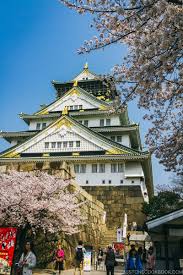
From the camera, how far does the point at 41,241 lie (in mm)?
14641

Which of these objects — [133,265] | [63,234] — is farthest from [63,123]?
[133,265]

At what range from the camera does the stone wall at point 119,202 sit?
96.1 ft

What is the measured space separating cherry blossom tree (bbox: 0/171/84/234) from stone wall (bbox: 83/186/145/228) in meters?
15.4

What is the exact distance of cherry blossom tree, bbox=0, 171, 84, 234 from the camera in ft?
42.2

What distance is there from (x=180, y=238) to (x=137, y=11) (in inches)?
294

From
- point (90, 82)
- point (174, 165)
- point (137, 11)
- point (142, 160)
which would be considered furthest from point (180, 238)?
point (90, 82)

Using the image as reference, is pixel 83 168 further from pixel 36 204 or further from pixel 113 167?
pixel 36 204

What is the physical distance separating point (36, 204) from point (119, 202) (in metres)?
17.9

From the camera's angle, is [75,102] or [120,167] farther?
[75,102]

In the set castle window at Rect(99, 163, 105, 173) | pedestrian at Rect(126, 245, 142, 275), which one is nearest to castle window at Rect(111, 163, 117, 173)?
castle window at Rect(99, 163, 105, 173)

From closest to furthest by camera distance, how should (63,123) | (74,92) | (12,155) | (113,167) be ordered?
(113,167), (12,155), (63,123), (74,92)

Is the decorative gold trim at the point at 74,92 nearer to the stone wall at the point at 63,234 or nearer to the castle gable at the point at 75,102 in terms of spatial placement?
the castle gable at the point at 75,102

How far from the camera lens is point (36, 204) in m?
12.8

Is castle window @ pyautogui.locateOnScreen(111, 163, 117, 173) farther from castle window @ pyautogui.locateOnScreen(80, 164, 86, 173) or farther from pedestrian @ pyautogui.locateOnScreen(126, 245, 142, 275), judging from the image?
pedestrian @ pyautogui.locateOnScreen(126, 245, 142, 275)
